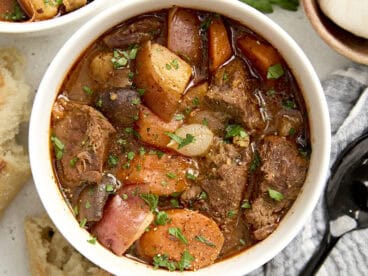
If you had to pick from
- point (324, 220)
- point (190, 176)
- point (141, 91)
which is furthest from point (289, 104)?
point (324, 220)

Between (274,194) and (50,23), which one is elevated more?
(50,23)

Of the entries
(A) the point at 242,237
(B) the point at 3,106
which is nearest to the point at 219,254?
(A) the point at 242,237

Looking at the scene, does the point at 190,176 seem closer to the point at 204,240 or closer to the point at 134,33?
the point at 204,240

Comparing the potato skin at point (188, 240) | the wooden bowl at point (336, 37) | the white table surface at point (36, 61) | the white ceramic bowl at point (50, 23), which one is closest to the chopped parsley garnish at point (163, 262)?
the potato skin at point (188, 240)

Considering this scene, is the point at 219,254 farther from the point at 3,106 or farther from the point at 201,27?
the point at 3,106

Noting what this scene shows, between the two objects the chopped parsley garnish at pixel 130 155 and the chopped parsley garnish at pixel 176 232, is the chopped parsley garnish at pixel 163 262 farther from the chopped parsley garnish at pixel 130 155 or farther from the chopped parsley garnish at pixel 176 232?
the chopped parsley garnish at pixel 130 155

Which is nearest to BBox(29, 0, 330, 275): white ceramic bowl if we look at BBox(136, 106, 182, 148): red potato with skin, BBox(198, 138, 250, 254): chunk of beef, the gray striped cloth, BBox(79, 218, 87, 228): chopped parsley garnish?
BBox(79, 218, 87, 228): chopped parsley garnish

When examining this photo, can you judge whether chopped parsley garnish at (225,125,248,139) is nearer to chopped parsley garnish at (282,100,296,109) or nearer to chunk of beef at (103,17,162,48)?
chopped parsley garnish at (282,100,296,109)
